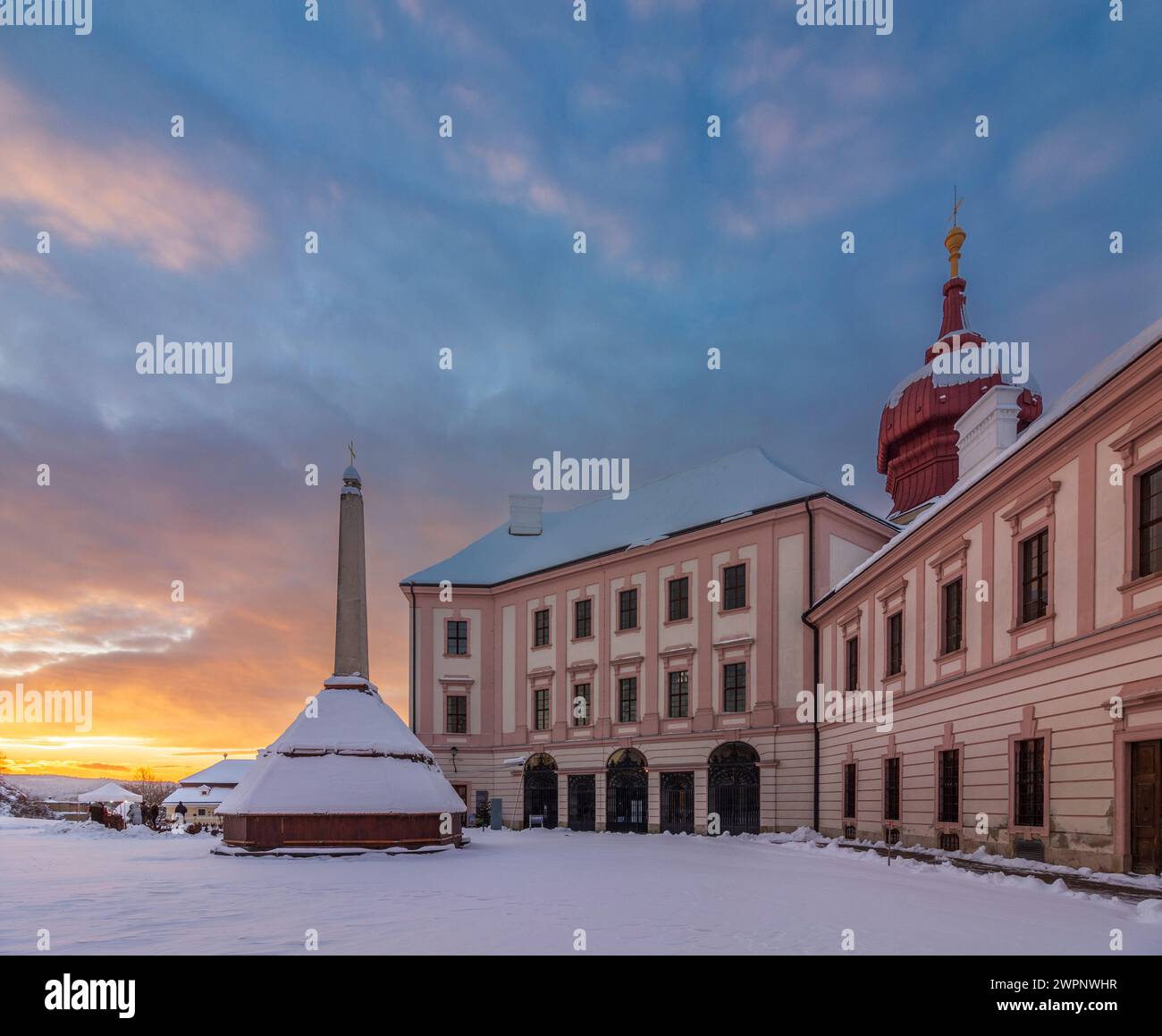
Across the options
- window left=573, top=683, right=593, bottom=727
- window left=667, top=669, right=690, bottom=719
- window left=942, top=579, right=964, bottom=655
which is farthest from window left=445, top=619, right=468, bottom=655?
window left=942, top=579, right=964, bottom=655

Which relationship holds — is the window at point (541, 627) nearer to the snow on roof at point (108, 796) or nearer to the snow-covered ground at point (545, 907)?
the snow-covered ground at point (545, 907)

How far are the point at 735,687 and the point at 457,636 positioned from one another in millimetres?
15640

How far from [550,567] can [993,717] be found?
976 inches

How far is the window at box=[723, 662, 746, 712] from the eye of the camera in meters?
32.1

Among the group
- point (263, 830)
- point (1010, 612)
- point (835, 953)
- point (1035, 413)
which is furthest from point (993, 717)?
point (1035, 413)

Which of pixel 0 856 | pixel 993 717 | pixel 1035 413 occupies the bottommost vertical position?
pixel 0 856

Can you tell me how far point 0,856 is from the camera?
67.3 ft

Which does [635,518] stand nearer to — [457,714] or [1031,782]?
[457,714]

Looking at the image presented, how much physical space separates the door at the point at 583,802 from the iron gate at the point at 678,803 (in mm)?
3892

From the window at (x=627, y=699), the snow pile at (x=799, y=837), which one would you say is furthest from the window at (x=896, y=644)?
the window at (x=627, y=699)

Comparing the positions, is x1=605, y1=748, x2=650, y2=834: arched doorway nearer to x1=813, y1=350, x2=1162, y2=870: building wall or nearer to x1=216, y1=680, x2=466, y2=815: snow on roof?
x1=813, y1=350, x2=1162, y2=870: building wall

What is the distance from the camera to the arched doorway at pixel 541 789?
3797 centimetres

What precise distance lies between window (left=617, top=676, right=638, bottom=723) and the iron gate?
3.05m
